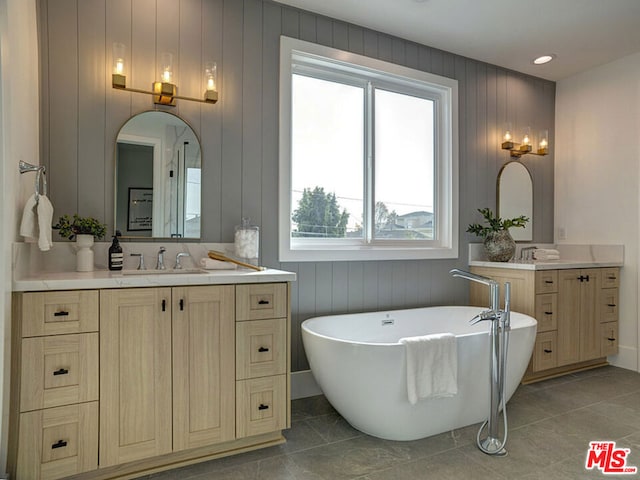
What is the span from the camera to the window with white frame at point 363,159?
2.98m

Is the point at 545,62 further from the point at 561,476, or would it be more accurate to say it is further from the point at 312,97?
the point at 561,476

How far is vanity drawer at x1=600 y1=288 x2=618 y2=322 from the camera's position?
3.54 m

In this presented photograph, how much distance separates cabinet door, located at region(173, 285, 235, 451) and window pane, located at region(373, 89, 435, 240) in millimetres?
1661

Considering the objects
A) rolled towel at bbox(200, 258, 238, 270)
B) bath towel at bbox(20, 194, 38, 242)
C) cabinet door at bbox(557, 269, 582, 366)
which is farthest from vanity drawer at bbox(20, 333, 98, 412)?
cabinet door at bbox(557, 269, 582, 366)

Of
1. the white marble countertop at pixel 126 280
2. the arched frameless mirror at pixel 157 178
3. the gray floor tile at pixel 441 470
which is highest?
the arched frameless mirror at pixel 157 178

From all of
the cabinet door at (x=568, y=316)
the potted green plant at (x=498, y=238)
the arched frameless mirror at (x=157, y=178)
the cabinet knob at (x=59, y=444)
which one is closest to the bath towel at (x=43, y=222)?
the arched frameless mirror at (x=157, y=178)

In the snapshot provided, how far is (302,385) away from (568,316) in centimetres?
219

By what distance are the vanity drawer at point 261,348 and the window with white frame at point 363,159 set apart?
755 mm

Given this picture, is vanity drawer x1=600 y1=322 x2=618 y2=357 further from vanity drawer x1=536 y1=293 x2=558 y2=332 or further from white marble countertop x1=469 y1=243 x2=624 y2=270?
vanity drawer x1=536 y1=293 x2=558 y2=332

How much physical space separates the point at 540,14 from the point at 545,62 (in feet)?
3.09

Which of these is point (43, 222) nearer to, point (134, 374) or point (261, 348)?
point (134, 374)

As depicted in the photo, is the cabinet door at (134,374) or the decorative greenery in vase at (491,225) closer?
the cabinet door at (134,374)

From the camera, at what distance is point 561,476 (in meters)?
1.93

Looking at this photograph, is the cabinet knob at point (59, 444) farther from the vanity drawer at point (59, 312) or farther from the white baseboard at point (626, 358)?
the white baseboard at point (626, 358)
